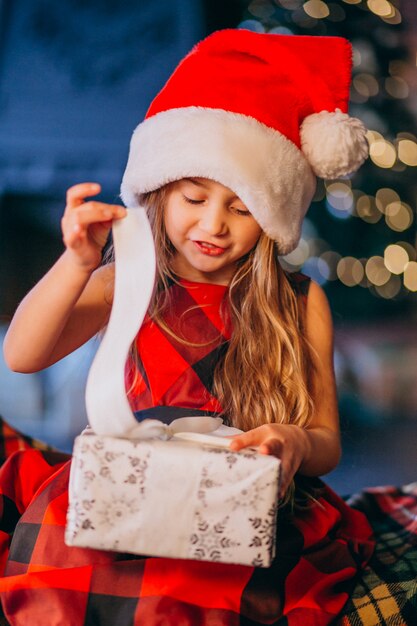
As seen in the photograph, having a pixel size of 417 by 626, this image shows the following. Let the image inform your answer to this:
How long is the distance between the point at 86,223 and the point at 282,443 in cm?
30

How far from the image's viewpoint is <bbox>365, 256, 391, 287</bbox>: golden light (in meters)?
1.73

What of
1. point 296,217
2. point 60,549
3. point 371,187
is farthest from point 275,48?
point 371,187

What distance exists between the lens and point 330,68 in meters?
1.01

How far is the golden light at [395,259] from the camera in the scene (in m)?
1.72

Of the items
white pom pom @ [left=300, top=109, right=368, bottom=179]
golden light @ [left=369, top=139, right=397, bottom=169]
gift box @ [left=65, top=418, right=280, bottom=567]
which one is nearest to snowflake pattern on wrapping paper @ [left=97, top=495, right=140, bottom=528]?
gift box @ [left=65, top=418, right=280, bottom=567]

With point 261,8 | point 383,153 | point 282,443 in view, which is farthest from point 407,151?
point 282,443

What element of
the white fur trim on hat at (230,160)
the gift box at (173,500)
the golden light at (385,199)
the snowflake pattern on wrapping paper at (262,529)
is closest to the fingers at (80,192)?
the white fur trim on hat at (230,160)

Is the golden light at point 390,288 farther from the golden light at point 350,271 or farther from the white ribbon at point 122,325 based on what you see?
the white ribbon at point 122,325

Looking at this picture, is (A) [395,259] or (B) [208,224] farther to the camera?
(A) [395,259]

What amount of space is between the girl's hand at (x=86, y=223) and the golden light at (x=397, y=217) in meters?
1.03

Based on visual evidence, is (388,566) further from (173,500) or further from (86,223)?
(86,223)

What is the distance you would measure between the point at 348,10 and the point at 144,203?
846 mm

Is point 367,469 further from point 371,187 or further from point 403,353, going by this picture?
point 371,187

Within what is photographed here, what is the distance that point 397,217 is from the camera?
1733mm
